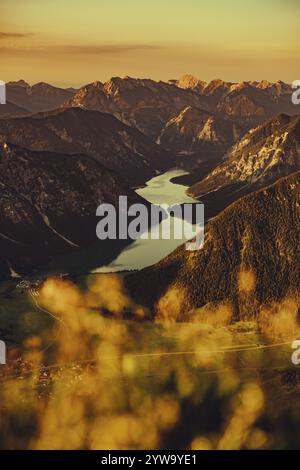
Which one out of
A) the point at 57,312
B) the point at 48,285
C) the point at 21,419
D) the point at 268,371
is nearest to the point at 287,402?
the point at 268,371

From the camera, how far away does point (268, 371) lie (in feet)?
439

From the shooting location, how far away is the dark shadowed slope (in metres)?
166

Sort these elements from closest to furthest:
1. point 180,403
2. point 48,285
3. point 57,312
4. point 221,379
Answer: point 180,403 < point 221,379 < point 57,312 < point 48,285

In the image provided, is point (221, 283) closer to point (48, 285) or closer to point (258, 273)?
point (258, 273)

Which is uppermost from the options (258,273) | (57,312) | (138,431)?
(258,273)

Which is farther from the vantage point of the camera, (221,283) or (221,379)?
(221,283)

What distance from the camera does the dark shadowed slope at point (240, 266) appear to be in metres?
166

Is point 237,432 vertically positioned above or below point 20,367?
below

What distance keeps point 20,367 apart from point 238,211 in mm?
75610

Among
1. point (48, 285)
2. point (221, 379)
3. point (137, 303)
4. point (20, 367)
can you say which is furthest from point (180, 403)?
point (48, 285)

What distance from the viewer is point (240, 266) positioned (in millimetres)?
173750

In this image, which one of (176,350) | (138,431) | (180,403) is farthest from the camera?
(176,350)

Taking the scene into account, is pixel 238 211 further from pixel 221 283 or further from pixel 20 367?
pixel 20 367

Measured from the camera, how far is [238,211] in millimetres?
185750
